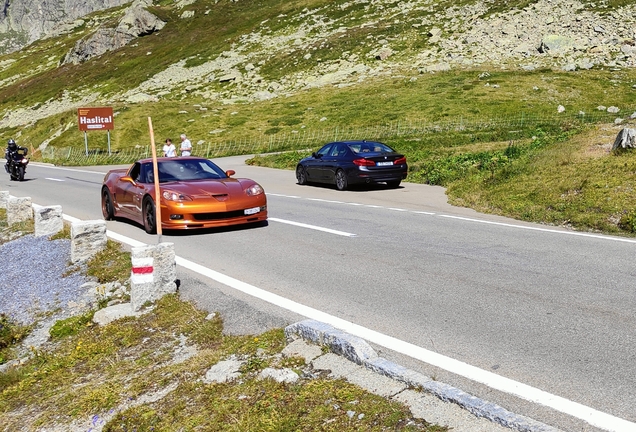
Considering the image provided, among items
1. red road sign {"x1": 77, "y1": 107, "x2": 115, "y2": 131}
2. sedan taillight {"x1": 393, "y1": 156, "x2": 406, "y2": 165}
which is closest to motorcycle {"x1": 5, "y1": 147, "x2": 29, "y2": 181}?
sedan taillight {"x1": 393, "y1": 156, "x2": 406, "y2": 165}

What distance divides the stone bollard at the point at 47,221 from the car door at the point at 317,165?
9.83m

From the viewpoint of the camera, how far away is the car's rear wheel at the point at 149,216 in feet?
38.3

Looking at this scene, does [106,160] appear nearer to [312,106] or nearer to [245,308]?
[312,106]

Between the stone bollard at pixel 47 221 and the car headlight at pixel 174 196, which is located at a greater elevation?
the car headlight at pixel 174 196

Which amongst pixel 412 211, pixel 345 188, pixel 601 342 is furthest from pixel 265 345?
pixel 345 188

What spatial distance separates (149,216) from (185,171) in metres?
1.46

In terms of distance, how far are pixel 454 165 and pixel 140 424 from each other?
17144 mm

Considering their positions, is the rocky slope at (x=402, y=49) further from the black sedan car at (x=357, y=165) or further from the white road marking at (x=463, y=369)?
the white road marking at (x=463, y=369)

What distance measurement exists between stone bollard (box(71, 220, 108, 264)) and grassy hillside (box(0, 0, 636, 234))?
27.5 ft

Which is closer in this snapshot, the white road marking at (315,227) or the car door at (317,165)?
the white road marking at (315,227)

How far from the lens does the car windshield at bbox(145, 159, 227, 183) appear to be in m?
12.6

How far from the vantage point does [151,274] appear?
23.1 ft

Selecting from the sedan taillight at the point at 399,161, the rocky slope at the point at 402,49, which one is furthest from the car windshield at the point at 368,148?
the rocky slope at the point at 402,49

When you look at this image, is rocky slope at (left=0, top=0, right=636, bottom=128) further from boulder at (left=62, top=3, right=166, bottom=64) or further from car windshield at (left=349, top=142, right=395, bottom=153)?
car windshield at (left=349, top=142, right=395, bottom=153)
